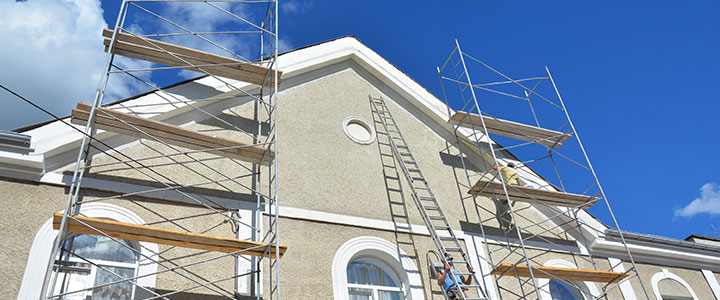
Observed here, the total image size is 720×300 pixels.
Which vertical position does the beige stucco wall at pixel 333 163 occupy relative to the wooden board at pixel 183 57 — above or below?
below

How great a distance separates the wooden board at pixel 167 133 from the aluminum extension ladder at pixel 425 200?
8.76 ft

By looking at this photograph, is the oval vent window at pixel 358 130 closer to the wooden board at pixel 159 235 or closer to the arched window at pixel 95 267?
the wooden board at pixel 159 235

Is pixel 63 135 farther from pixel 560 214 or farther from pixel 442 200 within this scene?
pixel 560 214

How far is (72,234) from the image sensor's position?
664 centimetres

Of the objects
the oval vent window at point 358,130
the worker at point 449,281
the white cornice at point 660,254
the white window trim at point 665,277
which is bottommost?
the worker at point 449,281

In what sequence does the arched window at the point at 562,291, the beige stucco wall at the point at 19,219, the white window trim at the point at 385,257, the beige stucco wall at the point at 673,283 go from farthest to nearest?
the beige stucco wall at the point at 673,283
the arched window at the point at 562,291
the white window trim at the point at 385,257
the beige stucco wall at the point at 19,219

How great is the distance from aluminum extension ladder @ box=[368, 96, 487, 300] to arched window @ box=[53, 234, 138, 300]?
172 inches

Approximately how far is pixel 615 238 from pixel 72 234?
9.15 m

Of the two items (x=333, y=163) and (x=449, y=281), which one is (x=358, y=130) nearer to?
(x=333, y=163)

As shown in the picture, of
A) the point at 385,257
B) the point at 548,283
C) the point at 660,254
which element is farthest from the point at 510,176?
the point at 660,254

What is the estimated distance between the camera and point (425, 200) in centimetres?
945

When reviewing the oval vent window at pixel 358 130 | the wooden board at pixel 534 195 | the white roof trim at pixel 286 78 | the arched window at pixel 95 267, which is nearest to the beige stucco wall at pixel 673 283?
the white roof trim at pixel 286 78

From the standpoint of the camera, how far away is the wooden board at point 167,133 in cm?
696

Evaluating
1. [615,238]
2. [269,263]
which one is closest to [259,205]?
[269,263]
